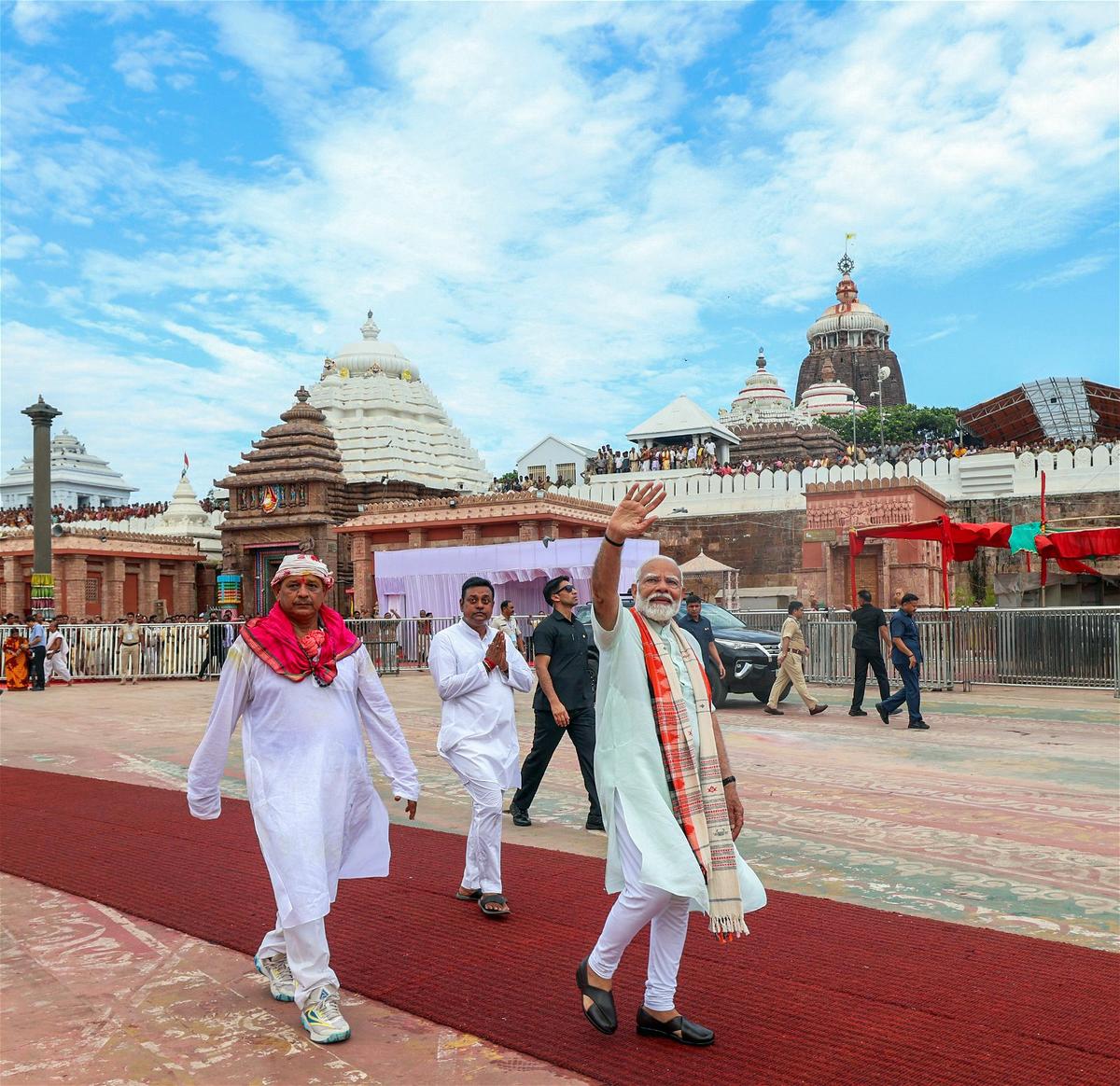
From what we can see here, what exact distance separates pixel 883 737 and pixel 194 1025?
9027mm

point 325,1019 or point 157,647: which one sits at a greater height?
point 157,647

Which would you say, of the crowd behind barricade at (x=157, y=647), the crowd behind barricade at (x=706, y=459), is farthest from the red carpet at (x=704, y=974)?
the crowd behind barricade at (x=706, y=459)

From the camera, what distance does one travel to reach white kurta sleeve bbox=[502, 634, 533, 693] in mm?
5945

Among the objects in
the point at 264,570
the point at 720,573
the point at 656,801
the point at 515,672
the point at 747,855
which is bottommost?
the point at 747,855

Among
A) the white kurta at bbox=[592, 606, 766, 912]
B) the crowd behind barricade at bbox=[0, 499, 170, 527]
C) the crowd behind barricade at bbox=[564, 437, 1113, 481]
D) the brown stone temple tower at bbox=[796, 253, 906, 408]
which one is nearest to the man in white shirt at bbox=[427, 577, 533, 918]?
the white kurta at bbox=[592, 606, 766, 912]

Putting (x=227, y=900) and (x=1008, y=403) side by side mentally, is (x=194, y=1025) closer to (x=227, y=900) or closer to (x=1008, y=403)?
(x=227, y=900)

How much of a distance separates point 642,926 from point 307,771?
4.31 feet

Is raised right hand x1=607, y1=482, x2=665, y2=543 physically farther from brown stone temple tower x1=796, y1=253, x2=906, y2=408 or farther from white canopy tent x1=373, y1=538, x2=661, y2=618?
brown stone temple tower x1=796, y1=253, x2=906, y2=408

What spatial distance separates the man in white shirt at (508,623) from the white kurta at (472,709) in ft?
0.82

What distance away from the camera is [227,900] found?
17.7 ft

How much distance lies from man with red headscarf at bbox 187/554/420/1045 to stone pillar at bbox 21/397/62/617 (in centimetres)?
2017

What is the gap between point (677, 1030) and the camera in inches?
143

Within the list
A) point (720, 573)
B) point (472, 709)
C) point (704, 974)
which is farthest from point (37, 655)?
point (704, 974)

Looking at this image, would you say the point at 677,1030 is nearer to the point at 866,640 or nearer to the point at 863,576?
the point at 866,640
